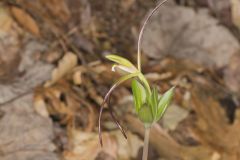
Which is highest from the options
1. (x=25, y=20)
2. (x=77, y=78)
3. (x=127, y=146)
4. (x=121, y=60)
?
(x=121, y=60)

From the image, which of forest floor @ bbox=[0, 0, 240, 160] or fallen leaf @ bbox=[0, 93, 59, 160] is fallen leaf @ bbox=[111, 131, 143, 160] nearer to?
forest floor @ bbox=[0, 0, 240, 160]

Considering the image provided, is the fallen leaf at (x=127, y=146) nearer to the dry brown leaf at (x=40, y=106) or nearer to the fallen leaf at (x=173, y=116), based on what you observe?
the fallen leaf at (x=173, y=116)

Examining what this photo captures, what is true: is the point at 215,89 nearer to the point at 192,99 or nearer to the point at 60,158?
the point at 192,99

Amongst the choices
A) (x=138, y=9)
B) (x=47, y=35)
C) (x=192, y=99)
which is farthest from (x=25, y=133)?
(x=138, y=9)

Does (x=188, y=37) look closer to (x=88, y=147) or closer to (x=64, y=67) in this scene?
(x=64, y=67)

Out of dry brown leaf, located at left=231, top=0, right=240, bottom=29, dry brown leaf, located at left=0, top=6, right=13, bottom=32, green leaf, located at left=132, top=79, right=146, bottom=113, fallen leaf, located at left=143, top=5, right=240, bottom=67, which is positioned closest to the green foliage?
green leaf, located at left=132, top=79, right=146, bottom=113

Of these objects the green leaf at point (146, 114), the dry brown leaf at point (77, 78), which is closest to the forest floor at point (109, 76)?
the dry brown leaf at point (77, 78)

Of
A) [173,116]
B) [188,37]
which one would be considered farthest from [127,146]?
[188,37]
